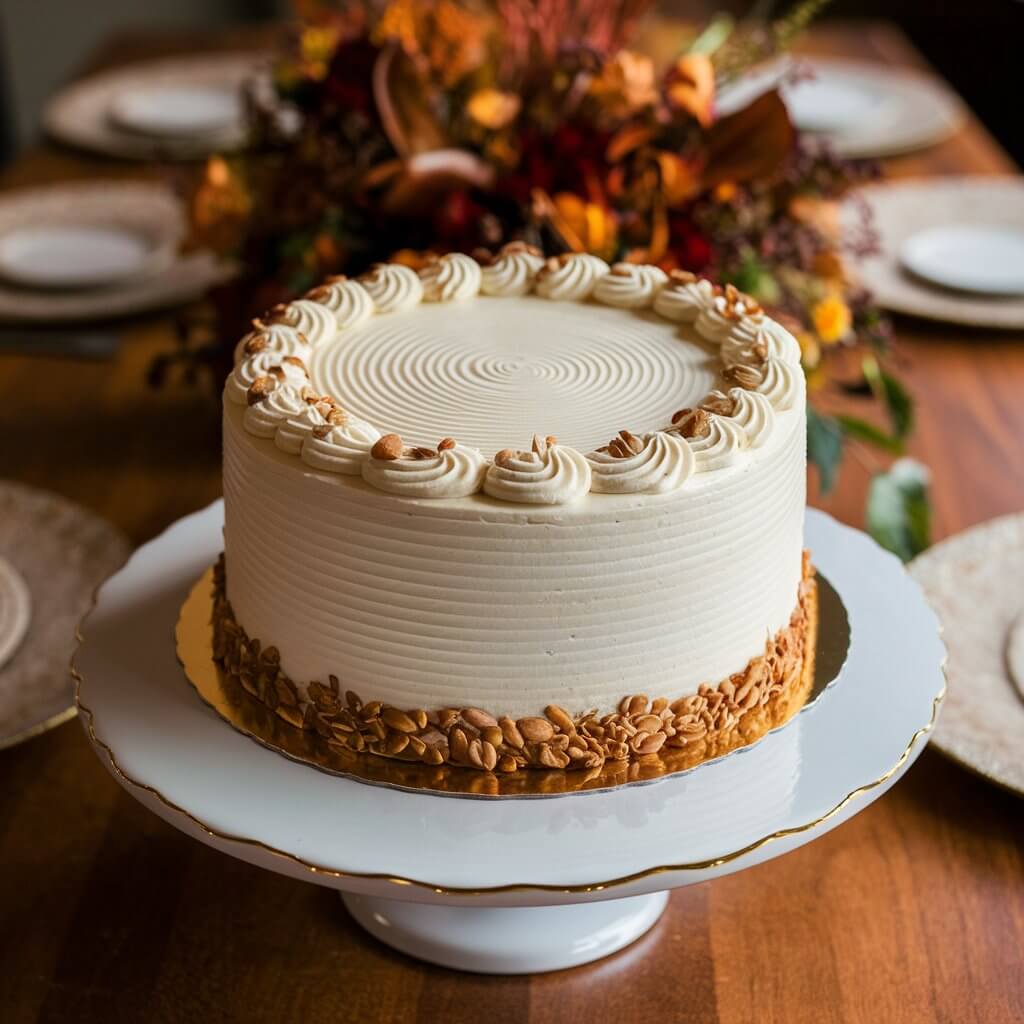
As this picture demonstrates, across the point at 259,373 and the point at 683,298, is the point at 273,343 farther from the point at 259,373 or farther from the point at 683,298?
the point at 683,298

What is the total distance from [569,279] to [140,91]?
2.46 meters

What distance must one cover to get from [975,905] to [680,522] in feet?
1.78

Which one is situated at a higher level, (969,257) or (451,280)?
(451,280)

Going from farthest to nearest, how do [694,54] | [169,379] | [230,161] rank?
[169,379], [230,161], [694,54]

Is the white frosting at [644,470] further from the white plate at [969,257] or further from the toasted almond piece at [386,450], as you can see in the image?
the white plate at [969,257]

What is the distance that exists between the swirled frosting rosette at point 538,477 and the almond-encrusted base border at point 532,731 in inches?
8.0

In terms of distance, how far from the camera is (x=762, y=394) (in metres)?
1.42

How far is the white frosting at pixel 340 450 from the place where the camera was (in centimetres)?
129

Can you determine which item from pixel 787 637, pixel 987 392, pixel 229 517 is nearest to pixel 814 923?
pixel 787 637

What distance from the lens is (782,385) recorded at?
1.43 m

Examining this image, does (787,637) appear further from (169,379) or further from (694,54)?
(169,379)

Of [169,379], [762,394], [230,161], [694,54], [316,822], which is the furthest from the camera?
[169,379]

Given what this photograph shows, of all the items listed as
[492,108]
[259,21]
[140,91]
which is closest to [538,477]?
[492,108]

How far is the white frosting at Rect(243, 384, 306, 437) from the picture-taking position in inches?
53.5
